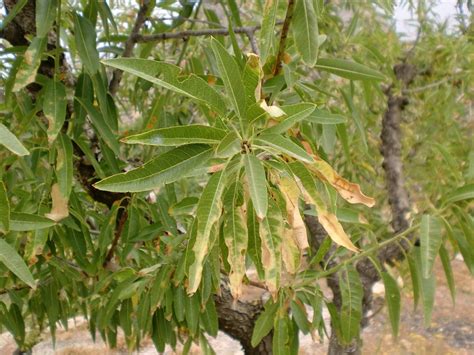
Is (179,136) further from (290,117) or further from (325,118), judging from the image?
(325,118)

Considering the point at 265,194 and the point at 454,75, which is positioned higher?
the point at 454,75

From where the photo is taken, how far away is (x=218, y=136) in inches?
22.7

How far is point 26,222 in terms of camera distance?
0.78 m

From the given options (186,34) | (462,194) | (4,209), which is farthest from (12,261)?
(462,194)

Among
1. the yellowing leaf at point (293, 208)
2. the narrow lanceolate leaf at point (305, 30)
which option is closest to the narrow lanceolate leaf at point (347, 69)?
the narrow lanceolate leaf at point (305, 30)

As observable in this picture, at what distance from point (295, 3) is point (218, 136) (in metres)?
0.19

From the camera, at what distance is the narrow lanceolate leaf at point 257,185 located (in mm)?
523

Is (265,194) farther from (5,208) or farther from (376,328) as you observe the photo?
(376,328)

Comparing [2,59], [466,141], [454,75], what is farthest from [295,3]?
[466,141]

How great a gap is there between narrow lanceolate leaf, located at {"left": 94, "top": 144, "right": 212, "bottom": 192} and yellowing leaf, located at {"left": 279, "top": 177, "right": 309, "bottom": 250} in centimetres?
8

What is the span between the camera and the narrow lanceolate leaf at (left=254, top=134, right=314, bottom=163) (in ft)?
1.74

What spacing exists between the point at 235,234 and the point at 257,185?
0.08 m

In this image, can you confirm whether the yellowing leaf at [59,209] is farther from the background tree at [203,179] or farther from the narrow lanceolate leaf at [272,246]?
the narrow lanceolate leaf at [272,246]

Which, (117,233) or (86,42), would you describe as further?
(117,233)
